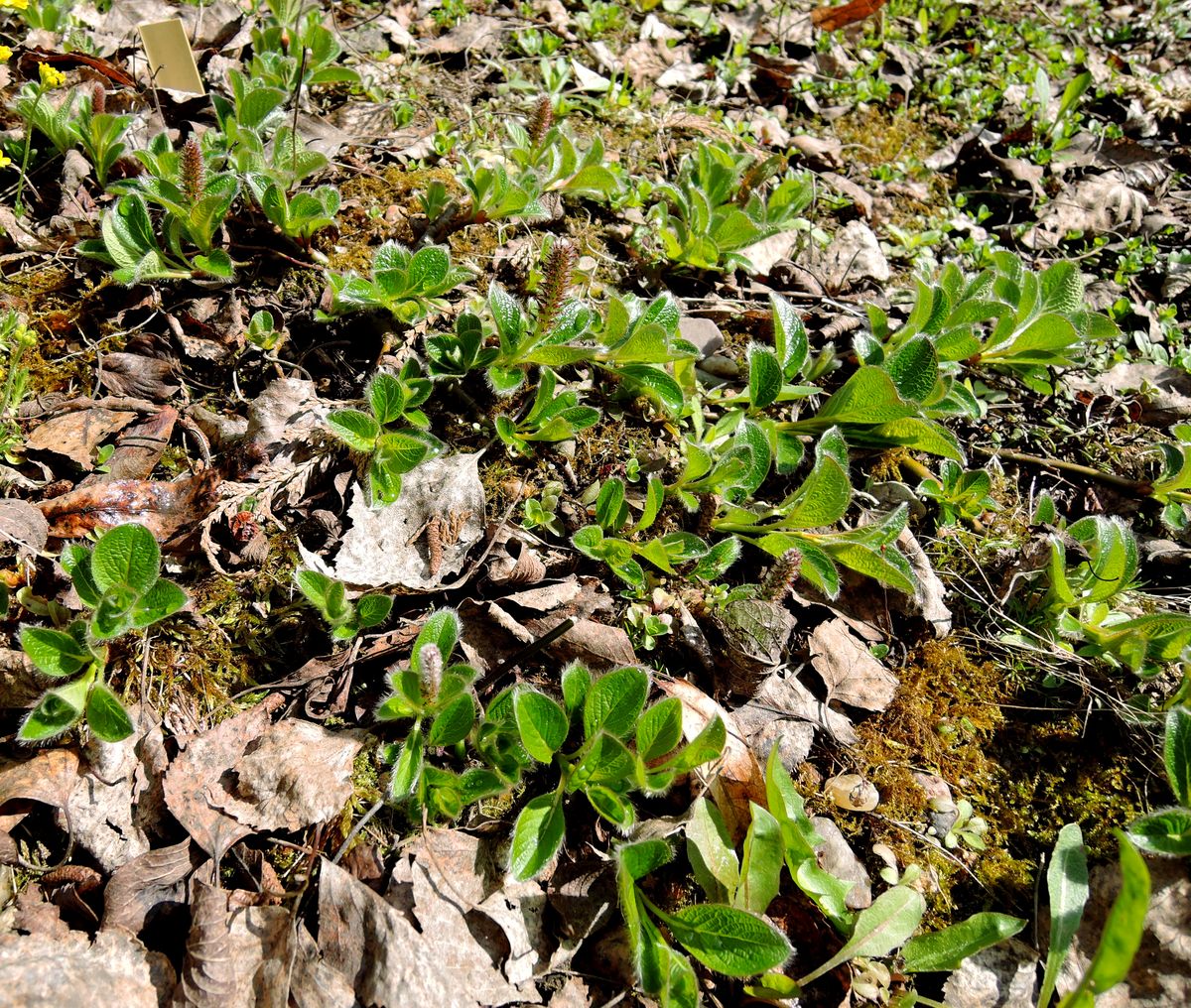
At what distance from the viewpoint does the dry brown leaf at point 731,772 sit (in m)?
2.04

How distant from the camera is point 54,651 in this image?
184 cm

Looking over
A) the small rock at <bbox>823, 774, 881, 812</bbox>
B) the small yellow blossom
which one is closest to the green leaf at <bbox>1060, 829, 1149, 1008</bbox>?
the small rock at <bbox>823, 774, 881, 812</bbox>

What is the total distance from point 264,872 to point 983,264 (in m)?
3.29

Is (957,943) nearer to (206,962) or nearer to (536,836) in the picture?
(536,836)

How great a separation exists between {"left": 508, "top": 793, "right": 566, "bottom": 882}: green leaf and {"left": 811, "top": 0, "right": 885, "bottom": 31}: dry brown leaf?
397cm

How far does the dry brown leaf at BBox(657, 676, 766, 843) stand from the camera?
6.70ft

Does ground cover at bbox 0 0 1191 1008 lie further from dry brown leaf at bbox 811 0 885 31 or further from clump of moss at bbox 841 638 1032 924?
dry brown leaf at bbox 811 0 885 31

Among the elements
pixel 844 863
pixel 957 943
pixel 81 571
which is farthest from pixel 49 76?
pixel 957 943

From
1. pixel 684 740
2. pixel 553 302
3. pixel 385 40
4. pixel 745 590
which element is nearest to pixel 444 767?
pixel 684 740

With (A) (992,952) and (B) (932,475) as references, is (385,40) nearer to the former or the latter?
(B) (932,475)

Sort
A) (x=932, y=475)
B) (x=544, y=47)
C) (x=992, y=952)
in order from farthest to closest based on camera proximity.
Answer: (x=544, y=47), (x=932, y=475), (x=992, y=952)

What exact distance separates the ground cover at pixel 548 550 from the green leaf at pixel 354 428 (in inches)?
0.5

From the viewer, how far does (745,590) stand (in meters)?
2.35

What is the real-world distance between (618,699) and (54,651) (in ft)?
4.19
